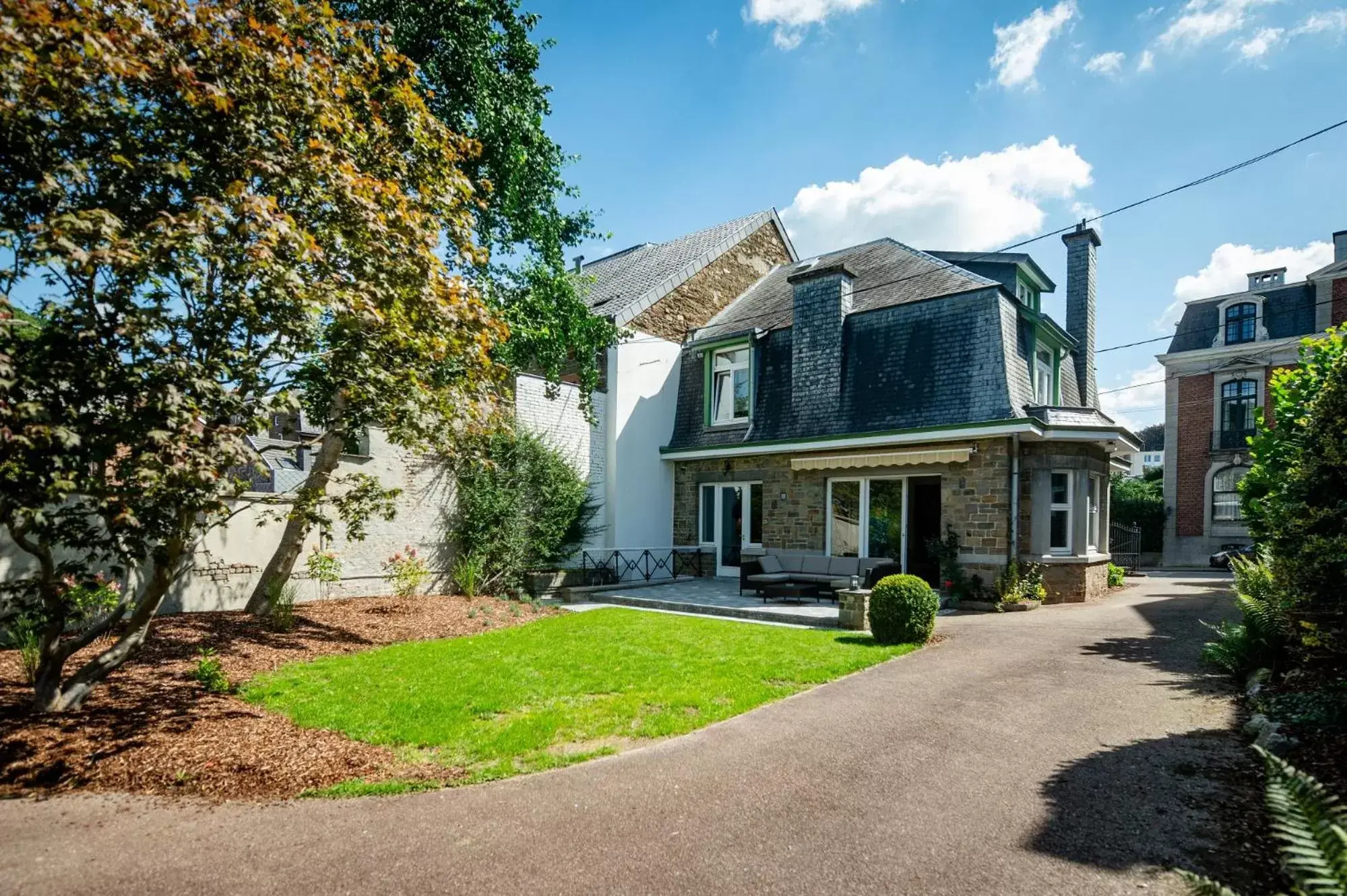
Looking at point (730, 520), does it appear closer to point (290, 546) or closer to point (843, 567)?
point (843, 567)

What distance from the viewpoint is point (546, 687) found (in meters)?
7.10

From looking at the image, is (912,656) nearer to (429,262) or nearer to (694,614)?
(694,614)

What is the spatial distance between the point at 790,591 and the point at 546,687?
7065 millimetres

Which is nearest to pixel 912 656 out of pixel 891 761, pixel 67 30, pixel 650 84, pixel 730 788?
pixel 891 761

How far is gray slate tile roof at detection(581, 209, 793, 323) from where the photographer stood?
18203 millimetres

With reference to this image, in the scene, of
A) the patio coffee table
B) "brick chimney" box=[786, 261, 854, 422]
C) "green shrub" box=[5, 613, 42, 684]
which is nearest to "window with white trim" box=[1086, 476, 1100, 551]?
"brick chimney" box=[786, 261, 854, 422]

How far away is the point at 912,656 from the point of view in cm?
860

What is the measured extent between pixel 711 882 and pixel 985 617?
9920mm

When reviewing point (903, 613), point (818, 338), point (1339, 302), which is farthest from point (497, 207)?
point (1339, 302)

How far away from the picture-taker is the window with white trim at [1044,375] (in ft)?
48.0

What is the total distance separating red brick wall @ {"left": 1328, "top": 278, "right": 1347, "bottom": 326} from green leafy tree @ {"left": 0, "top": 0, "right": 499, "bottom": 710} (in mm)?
32582

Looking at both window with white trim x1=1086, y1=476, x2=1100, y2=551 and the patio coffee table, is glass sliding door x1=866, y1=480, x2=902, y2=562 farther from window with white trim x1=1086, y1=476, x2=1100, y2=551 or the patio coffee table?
window with white trim x1=1086, y1=476, x2=1100, y2=551

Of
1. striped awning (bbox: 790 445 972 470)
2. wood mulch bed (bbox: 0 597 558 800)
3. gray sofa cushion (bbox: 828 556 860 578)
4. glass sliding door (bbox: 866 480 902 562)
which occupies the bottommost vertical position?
wood mulch bed (bbox: 0 597 558 800)

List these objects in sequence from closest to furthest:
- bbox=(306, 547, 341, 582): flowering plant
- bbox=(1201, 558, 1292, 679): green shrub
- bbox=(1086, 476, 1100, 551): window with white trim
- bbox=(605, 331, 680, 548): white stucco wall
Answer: bbox=(1201, 558, 1292, 679): green shrub, bbox=(306, 547, 341, 582): flowering plant, bbox=(1086, 476, 1100, 551): window with white trim, bbox=(605, 331, 680, 548): white stucco wall
